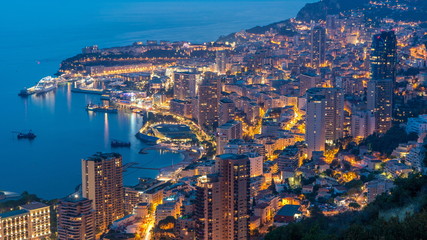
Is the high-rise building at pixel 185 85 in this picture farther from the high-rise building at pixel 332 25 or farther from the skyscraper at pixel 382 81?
the high-rise building at pixel 332 25

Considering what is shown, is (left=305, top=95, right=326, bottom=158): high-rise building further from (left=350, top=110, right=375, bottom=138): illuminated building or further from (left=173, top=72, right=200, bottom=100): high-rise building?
(left=173, top=72, right=200, bottom=100): high-rise building

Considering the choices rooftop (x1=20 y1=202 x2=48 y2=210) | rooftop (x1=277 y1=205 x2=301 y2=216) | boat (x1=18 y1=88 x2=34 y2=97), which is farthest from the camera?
boat (x1=18 y1=88 x2=34 y2=97)

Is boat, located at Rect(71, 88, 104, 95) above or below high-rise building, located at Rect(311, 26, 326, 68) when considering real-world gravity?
below

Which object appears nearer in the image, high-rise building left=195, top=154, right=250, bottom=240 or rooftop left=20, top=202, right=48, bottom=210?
high-rise building left=195, top=154, right=250, bottom=240

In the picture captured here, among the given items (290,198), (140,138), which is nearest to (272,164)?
(290,198)

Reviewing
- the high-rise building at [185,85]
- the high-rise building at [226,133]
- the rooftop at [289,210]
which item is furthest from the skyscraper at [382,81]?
the high-rise building at [185,85]

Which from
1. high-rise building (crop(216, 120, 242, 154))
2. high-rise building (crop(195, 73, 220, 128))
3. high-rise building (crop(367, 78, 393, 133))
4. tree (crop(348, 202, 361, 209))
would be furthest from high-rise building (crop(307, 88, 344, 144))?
tree (crop(348, 202, 361, 209))

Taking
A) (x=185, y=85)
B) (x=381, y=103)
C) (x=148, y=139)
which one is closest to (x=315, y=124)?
(x=381, y=103)
